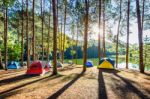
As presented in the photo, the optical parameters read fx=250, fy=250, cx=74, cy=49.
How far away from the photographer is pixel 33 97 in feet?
36.2

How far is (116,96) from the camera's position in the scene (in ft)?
37.9

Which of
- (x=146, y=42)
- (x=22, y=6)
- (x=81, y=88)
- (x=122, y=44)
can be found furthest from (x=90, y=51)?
(x=81, y=88)

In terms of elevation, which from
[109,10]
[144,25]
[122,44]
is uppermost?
[109,10]

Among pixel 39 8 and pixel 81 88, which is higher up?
pixel 39 8

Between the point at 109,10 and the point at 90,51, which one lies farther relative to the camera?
the point at 90,51

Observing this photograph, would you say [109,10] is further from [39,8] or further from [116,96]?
[116,96]

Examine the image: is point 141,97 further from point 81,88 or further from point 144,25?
point 144,25

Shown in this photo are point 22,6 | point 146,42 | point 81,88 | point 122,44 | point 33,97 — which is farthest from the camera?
A: point 146,42

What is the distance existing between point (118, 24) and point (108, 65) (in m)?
14.5

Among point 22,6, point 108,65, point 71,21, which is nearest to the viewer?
point 108,65

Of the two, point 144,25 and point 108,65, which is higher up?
point 144,25

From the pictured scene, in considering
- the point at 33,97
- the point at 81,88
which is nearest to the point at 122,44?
the point at 81,88

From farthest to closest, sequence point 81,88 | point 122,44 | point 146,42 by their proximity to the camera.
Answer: point 146,42 → point 122,44 → point 81,88

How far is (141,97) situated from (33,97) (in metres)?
4.94
